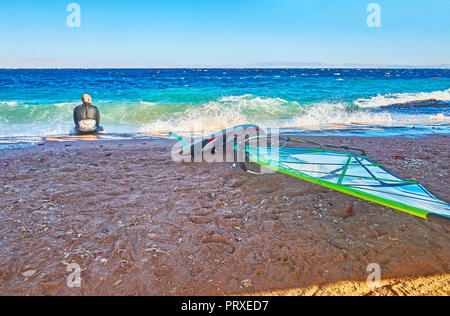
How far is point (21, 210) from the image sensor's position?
319 centimetres

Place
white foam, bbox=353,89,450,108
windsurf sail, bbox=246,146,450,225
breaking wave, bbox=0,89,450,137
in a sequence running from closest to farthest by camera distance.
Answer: windsurf sail, bbox=246,146,450,225 → breaking wave, bbox=0,89,450,137 → white foam, bbox=353,89,450,108

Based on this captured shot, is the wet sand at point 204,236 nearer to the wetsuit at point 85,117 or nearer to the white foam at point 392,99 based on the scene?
the wetsuit at point 85,117

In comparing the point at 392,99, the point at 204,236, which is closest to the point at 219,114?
the point at 204,236

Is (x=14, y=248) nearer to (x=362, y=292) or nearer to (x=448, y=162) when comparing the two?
(x=362, y=292)

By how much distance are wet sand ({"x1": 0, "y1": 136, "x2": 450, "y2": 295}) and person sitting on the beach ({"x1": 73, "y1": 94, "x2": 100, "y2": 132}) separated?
3.67 m

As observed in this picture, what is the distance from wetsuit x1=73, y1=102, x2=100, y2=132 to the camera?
7.85 meters

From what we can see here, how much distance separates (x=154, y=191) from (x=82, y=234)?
1173 millimetres

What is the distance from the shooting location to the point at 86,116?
7969 millimetres

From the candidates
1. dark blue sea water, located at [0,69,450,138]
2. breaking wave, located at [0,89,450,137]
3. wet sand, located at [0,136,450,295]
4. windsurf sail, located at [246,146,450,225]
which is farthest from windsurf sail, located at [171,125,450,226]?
breaking wave, located at [0,89,450,137]

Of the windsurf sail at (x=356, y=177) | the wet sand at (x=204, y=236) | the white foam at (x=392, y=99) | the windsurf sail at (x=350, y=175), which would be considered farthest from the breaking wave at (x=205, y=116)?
the wet sand at (x=204, y=236)

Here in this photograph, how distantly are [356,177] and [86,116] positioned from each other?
23.6ft

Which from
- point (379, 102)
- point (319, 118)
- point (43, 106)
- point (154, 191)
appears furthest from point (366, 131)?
point (43, 106)

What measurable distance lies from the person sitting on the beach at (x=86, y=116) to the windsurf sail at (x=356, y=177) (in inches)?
212

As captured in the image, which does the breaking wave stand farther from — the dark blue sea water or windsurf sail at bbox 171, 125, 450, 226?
windsurf sail at bbox 171, 125, 450, 226
